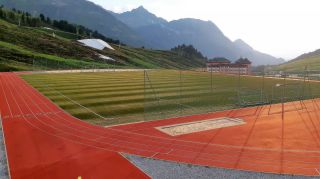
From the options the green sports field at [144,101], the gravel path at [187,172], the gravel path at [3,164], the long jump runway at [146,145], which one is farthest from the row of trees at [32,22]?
the gravel path at [187,172]

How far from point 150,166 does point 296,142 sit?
10.2 m

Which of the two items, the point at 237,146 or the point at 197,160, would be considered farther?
the point at 237,146

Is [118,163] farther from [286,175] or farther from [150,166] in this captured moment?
A: [286,175]

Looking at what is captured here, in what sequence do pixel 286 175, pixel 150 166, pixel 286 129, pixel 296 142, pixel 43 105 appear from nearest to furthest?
1. pixel 286 175
2. pixel 150 166
3. pixel 296 142
4. pixel 286 129
5. pixel 43 105

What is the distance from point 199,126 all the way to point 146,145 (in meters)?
6.28

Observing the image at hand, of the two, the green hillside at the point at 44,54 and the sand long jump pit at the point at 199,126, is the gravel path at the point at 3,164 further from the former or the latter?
the green hillside at the point at 44,54

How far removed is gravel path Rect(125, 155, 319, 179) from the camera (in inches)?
608

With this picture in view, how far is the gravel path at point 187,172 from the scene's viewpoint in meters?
15.4

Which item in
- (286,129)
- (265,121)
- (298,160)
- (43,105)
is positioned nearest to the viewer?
(298,160)

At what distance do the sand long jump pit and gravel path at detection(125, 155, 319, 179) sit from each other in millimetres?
6028

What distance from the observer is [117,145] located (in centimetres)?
2002

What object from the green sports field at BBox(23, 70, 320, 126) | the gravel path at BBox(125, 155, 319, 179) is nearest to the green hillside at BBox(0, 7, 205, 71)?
the green sports field at BBox(23, 70, 320, 126)

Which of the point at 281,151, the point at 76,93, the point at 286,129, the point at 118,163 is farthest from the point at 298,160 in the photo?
the point at 76,93

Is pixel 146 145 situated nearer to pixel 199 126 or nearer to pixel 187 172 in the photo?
pixel 187 172
